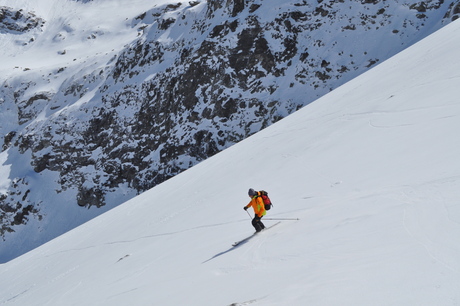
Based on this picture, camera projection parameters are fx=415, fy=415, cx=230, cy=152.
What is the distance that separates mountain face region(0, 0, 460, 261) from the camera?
36.2 m

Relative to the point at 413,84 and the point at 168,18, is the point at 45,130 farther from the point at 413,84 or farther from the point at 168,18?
the point at 413,84

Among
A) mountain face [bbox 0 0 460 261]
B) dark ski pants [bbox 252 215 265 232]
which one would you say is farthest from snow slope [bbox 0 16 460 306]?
mountain face [bbox 0 0 460 261]

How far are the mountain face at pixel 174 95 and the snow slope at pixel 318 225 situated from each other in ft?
62.0

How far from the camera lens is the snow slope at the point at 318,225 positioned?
414 centimetres

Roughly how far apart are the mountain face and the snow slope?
18890 mm

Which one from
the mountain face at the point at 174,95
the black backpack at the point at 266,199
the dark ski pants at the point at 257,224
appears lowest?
the dark ski pants at the point at 257,224

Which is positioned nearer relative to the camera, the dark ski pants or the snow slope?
the snow slope

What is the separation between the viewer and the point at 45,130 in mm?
48938

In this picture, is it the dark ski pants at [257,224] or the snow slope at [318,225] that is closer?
the snow slope at [318,225]

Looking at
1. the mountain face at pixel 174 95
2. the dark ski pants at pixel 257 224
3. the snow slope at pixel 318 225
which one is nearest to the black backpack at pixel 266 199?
the dark ski pants at pixel 257 224

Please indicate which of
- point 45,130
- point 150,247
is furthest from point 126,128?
point 150,247

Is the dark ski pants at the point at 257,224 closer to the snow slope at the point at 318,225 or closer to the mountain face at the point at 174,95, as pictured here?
the snow slope at the point at 318,225

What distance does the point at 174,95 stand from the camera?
43.4m

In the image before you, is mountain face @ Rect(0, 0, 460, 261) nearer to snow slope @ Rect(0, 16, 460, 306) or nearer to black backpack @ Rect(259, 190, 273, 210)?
snow slope @ Rect(0, 16, 460, 306)
